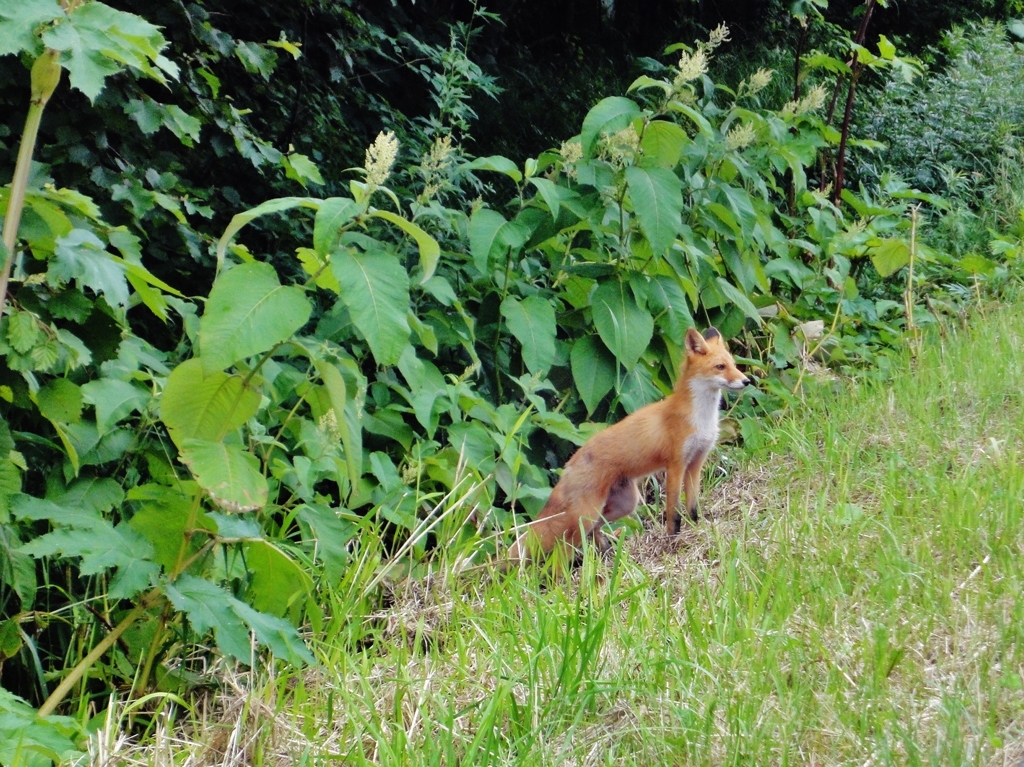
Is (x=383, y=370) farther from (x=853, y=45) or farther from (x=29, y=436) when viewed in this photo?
(x=853, y=45)

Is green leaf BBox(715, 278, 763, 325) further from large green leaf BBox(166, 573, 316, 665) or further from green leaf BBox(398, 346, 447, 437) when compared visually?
large green leaf BBox(166, 573, 316, 665)

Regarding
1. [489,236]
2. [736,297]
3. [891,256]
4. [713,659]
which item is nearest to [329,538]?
[713,659]

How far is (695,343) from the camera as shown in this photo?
488cm

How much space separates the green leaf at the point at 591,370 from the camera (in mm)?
5230

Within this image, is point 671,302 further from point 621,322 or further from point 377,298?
point 377,298

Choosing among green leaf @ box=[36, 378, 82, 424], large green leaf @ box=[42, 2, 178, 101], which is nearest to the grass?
green leaf @ box=[36, 378, 82, 424]

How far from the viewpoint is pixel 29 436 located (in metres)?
3.31

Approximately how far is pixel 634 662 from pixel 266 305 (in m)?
1.47

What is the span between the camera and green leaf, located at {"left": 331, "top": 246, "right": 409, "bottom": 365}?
107 inches

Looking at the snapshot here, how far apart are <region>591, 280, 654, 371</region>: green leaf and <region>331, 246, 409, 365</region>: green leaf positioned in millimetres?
2362

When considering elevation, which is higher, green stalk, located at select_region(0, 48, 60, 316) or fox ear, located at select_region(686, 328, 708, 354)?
green stalk, located at select_region(0, 48, 60, 316)

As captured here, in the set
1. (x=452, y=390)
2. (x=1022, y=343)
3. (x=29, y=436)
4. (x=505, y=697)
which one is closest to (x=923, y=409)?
(x=1022, y=343)

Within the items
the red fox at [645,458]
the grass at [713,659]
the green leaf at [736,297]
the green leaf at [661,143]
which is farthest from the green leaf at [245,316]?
the green leaf at [736,297]

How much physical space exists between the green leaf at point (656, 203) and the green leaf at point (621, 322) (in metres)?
0.43
